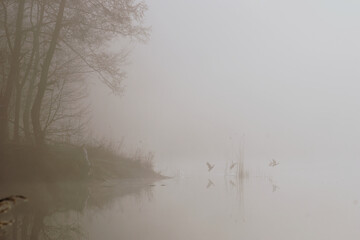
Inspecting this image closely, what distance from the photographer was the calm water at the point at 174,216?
10.5ft

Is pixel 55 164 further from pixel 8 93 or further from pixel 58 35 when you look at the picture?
pixel 58 35

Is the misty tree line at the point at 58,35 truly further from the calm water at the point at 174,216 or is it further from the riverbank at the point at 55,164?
the calm water at the point at 174,216

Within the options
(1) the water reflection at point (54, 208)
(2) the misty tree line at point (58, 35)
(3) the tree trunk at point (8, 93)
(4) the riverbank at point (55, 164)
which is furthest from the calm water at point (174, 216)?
(2) the misty tree line at point (58, 35)

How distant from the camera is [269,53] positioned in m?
98.4

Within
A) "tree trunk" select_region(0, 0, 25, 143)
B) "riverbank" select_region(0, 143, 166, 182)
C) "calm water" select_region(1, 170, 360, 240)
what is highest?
"tree trunk" select_region(0, 0, 25, 143)

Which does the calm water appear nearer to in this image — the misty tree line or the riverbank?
the riverbank

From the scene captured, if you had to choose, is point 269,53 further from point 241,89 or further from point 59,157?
point 59,157

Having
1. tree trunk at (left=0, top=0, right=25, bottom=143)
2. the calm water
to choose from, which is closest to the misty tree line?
tree trunk at (left=0, top=0, right=25, bottom=143)

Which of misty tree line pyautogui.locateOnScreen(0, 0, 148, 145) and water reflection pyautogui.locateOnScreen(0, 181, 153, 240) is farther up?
misty tree line pyautogui.locateOnScreen(0, 0, 148, 145)

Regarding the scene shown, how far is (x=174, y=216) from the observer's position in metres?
4.05

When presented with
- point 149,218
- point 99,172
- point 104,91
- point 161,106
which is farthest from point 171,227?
point 161,106

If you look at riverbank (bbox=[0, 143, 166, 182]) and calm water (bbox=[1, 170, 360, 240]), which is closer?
calm water (bbox=[1, 170, 360, 240])

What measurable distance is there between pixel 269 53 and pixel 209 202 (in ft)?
320

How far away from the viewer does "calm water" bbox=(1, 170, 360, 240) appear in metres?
3.19
